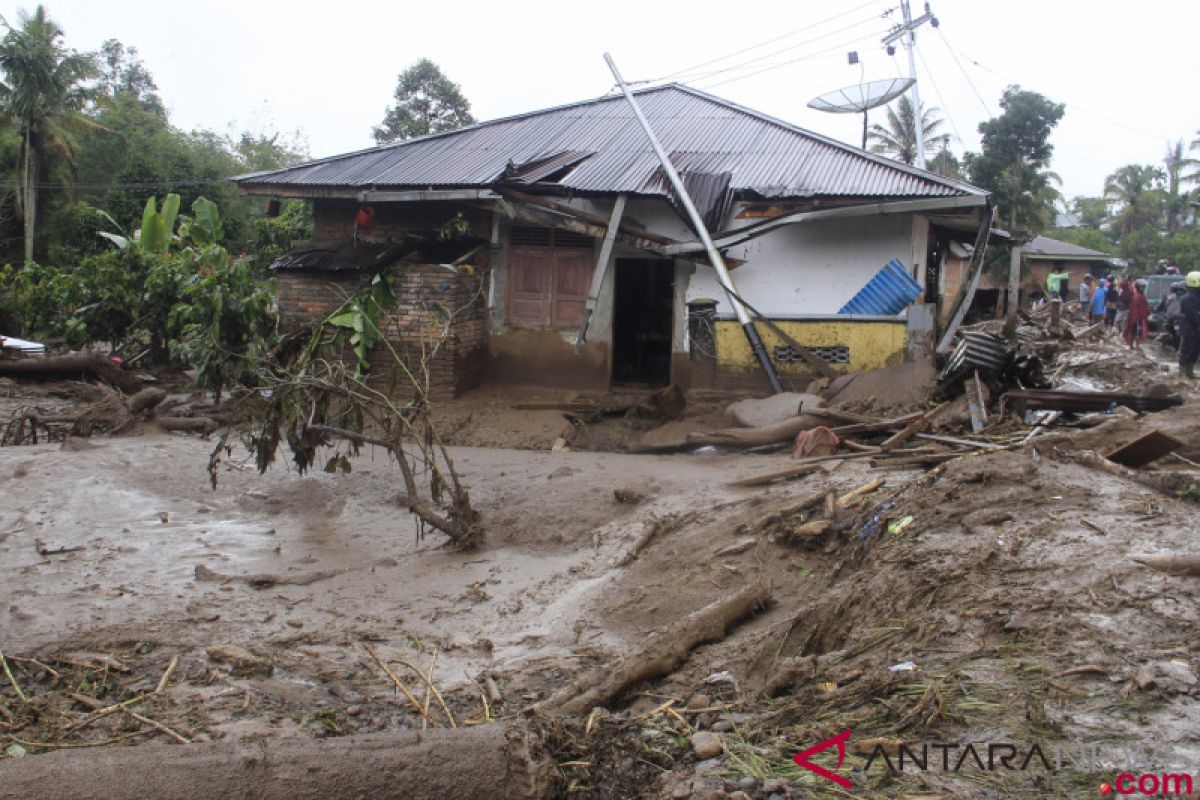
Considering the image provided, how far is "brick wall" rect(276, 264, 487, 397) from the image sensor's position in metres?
12.2

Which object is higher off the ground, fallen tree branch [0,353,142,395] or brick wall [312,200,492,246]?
brick wall [312,200,492,246]

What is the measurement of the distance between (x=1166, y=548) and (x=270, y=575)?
587 cm

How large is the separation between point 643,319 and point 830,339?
13.6 feet

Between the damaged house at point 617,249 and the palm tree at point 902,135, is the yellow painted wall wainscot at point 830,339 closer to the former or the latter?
the damaged house at point 617,249

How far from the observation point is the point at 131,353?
1645 cm

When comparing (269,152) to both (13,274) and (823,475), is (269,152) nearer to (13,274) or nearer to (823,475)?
(13,274)

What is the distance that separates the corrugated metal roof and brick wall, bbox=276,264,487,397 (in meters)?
1.31

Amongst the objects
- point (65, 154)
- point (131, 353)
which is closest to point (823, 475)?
point (131, 353)

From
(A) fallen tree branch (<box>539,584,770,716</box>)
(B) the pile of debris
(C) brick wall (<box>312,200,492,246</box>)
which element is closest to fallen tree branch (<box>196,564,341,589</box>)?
(A) fallen tree branch (<box>539,584,770,716</box>)

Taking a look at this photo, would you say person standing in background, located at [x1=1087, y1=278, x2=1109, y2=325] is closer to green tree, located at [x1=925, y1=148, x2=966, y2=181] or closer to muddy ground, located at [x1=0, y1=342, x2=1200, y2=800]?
green tree, located at [x1=925, y1=148, x2=966, y2=181]

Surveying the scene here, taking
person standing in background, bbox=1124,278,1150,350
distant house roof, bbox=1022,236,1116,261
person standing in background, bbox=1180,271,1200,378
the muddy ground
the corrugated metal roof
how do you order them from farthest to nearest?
distant house roof, bbox=1022,236,1116,261 < person standing in background, bbox=1124,278,1150,350 < person standing in background, bbox=1180,271,1200,378 < the corrugated metal roof < the muddy ground

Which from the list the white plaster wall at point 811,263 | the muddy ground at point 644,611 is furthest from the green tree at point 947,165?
the muddy ground at point 644,611

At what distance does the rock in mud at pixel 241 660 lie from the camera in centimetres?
508

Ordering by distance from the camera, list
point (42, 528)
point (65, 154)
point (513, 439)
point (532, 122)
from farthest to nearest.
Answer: point (65, 154)
point (532, 122)
point (513, 439)
point (42, 528)
